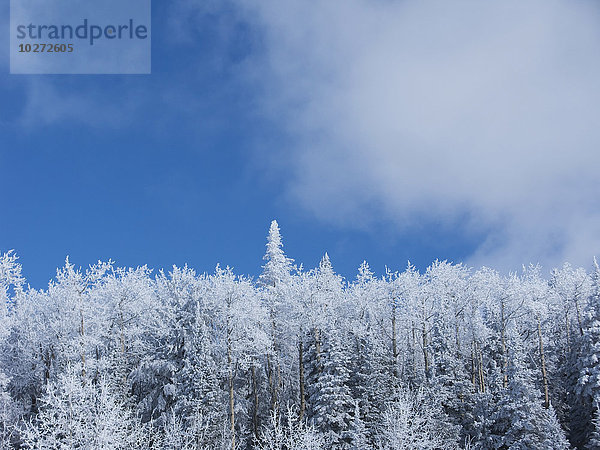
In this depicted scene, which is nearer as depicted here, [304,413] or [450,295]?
[304,413]

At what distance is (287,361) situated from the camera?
51344 mm

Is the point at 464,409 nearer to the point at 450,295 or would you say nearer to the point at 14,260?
the point at 450,295

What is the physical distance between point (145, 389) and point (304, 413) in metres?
15.0

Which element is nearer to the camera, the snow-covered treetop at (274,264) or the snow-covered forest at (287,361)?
the snow-covered forest at (287,361)

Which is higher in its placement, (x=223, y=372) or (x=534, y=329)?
(x=534, y=329)

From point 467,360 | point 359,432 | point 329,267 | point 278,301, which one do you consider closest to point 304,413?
point 359,432

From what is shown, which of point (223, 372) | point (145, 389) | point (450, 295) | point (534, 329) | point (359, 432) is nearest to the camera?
point (359, 432)

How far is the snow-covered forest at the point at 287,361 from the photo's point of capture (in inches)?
1463

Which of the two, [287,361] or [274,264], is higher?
[274,264]

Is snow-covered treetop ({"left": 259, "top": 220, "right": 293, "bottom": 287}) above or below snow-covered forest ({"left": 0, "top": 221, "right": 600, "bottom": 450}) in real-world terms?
above

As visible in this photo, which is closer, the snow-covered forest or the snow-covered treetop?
the snow-covered forest

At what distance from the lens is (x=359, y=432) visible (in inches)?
1443

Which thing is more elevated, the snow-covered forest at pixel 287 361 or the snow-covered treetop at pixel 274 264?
the snow-covered treetop at pixel 274 264

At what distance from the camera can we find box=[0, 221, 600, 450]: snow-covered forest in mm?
37156
